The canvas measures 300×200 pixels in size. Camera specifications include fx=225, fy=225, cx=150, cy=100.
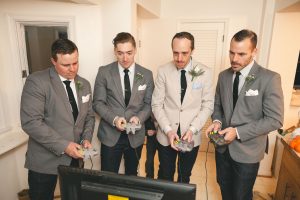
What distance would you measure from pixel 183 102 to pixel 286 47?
156 centimetres

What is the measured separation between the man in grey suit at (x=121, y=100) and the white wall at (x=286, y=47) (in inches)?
61.3

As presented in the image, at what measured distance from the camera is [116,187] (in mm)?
686

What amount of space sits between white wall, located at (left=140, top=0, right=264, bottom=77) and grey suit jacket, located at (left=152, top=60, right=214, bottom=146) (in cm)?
152

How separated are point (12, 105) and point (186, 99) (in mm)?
1652

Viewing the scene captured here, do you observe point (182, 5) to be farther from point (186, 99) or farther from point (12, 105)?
point (12, 105)

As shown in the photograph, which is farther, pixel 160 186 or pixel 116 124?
pixel 116 124

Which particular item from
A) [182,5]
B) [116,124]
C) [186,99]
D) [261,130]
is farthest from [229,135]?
[182,5]

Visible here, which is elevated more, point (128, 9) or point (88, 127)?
point (128, 9)

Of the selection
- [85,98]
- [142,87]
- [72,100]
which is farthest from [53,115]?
[142,87]

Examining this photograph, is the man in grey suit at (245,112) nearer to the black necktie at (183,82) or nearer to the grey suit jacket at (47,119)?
the black necktie at (183,82)

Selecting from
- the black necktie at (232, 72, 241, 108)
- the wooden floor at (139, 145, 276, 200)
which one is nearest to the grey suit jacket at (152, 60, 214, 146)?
the black necktie at (232, 72, 241, 108)

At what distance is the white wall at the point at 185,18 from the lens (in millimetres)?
3004

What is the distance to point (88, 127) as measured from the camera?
5.97 feet

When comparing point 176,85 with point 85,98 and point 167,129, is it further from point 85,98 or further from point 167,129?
point 85,98
